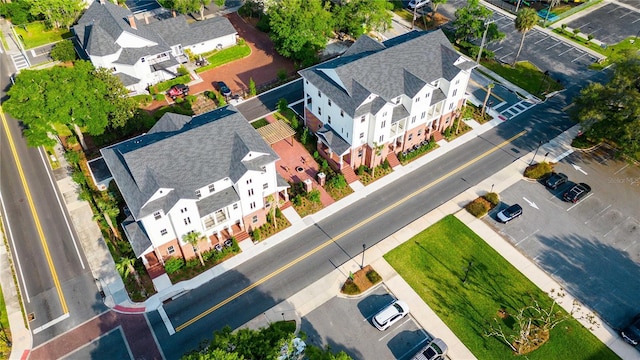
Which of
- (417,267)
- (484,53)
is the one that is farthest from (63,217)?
(484,53)

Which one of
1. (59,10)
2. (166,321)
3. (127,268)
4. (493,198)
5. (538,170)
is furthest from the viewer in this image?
(59,10)

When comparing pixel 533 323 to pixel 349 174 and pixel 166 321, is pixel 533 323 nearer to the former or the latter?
pixel 349 174

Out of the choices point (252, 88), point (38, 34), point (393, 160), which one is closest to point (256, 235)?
point (393, 160)

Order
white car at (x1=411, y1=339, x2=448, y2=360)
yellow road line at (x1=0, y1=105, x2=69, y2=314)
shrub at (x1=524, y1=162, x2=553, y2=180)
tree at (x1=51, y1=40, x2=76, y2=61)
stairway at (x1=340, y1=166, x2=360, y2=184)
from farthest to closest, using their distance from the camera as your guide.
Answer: tree at (x1=51, y1=40, x2=76, y2=61)
shrub at (x1=524, y1=162, x2=553, y2=180)
stairway at (x1=340, y1=166, x2=360, y2=184)
yellow road line at (x1=0, y1=105, x2=69, y2=314)
white car at (x1=411, y1=339, x2=448, y2=360)

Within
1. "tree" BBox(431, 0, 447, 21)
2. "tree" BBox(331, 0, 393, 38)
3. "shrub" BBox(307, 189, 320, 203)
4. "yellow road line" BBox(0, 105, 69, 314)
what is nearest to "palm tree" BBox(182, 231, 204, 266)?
"yellow road line" BBox(0, 105, 69, 314)

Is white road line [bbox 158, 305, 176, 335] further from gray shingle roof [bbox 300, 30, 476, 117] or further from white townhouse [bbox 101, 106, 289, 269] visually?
gray shingle roof [bbox 300, 30, 476, 117]

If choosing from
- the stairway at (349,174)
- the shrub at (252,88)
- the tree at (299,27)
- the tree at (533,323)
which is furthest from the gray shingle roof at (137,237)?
the tree at (299,27)

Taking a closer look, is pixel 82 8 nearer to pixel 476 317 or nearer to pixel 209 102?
pixel 209 102
